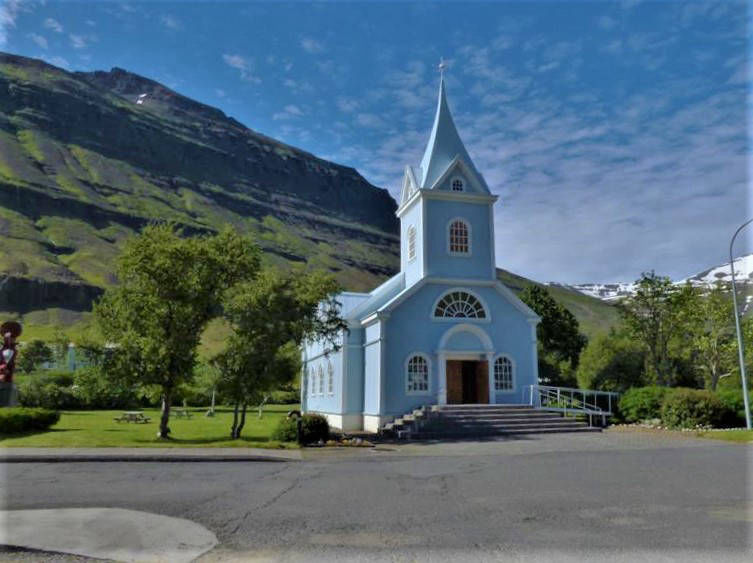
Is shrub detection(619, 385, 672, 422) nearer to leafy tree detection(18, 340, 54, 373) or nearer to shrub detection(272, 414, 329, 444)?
shrub detection(272, 414, 329, 444)

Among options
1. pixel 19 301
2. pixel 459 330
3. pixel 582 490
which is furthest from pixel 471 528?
pixel 19 301

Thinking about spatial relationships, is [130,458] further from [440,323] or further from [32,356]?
[32,356]

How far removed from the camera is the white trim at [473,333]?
90.2 feet

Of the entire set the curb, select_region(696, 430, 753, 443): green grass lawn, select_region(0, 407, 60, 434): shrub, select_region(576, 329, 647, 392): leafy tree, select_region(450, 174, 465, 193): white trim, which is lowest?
the curb

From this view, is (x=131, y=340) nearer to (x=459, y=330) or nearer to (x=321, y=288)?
(x=321, y=288)

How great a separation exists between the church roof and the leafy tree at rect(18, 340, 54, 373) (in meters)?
57.5

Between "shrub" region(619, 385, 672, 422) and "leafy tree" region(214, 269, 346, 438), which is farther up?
"leafy tree" region(214, 269, 346, 438)

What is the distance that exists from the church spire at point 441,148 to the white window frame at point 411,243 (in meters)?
2.47

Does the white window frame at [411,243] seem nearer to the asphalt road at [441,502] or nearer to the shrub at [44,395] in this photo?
the asphalt road at [441,502]

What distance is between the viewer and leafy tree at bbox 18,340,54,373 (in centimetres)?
6850

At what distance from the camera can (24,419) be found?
20.6 m

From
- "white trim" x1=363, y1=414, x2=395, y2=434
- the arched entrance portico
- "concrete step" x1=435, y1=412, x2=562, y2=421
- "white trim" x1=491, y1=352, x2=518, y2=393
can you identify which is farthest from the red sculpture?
"white trim" x1=491, y1=352, x2=518, y2=393

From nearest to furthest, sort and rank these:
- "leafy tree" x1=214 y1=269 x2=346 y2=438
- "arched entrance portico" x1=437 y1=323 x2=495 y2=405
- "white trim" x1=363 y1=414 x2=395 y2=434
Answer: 1. "leafy tree" x1=214 y1=269 x2=346 y2=438
2. "white trim" x1=363 y1=414 x2=395 y2=434
3. "arched entrance portico" x1=437 y1=323 x2=495 y2=405

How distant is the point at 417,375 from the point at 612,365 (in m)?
29.0
